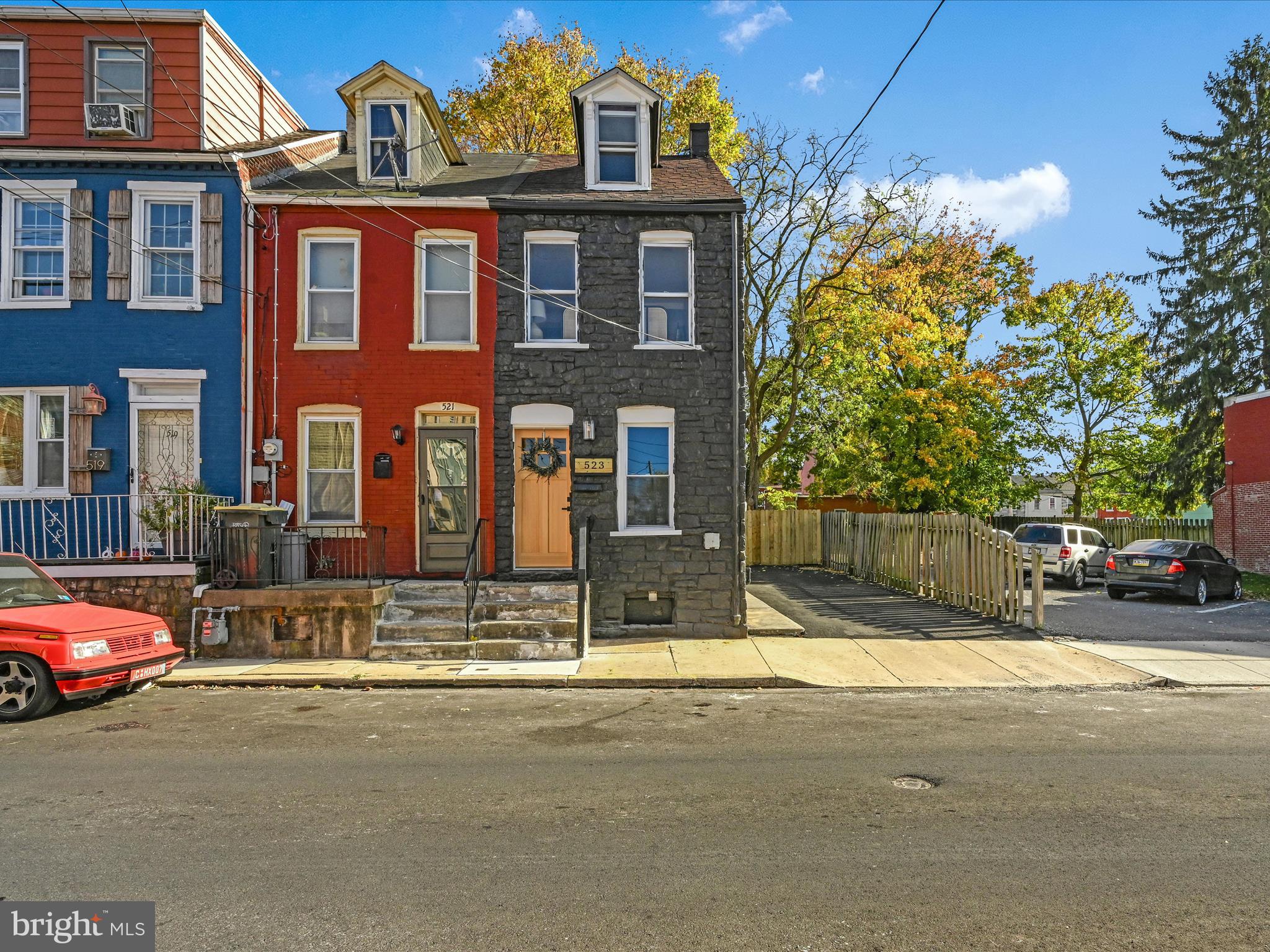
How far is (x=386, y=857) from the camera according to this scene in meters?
4.96

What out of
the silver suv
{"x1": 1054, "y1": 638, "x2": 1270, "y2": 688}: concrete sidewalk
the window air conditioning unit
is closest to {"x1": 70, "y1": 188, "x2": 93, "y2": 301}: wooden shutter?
the window air conditioning unit

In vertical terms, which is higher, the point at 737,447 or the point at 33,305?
the point at 33,305

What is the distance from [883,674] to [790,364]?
16.3 metres

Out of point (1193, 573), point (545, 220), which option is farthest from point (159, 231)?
point (1193, 573)

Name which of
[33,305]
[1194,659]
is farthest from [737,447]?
[33,305]

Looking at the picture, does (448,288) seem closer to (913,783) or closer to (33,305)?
(33,305)

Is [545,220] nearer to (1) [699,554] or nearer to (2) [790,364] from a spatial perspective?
(1) [699,554]

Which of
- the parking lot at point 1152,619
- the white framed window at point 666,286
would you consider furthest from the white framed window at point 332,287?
the parking lot at point 1152,619

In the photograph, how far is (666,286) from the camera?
1447cm

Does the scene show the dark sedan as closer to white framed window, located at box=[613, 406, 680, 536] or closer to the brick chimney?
white framed window, located at box=[613, 406, 680, 536]

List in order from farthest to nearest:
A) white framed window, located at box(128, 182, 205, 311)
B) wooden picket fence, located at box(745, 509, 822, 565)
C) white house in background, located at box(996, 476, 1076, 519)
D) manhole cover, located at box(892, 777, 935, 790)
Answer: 1. white house in background, located at box(996, 476, 1076, 519)
2. wooden picket fence, located at box(745, 509, 822, 565)
3. white framed window, located at box(128, 182, 205, 311)
4. manhole cover, located at box(892, 777, 935, 790)

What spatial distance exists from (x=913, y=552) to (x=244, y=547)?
12.8 m

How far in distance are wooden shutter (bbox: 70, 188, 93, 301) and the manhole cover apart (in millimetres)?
13777

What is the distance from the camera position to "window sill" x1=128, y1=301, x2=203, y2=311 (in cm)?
1388
